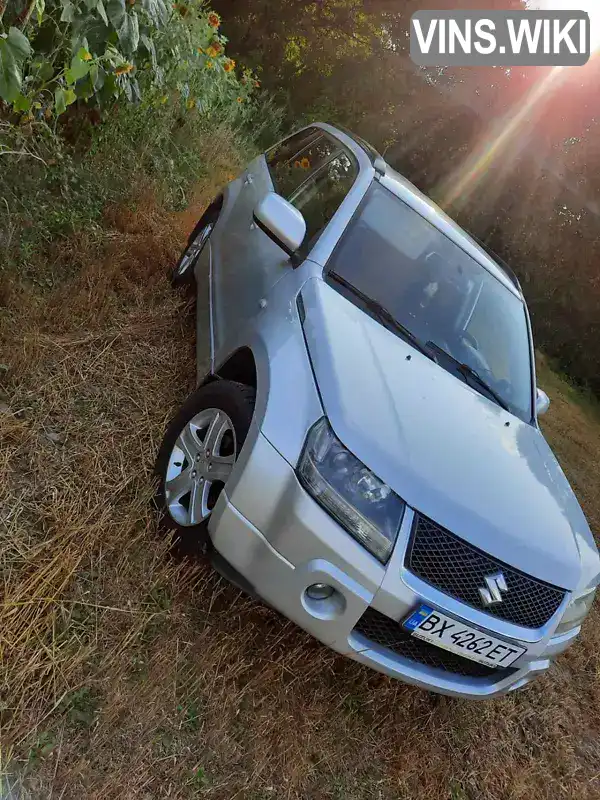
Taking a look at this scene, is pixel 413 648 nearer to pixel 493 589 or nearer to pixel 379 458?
pixel 493 589

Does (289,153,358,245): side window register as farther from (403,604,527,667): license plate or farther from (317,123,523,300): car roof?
(403,604,527,667): license plate

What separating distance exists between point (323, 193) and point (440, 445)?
5.42 feet

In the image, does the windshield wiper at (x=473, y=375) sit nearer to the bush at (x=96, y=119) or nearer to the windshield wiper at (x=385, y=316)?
the windshield wiper at (x=385, y=316)

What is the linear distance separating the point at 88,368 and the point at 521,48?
369 inches

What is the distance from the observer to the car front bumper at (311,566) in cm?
234

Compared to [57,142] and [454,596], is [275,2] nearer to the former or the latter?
[57,142]

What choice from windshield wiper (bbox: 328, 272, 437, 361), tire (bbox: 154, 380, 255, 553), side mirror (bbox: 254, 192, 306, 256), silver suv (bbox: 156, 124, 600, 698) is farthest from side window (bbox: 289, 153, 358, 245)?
tire (bbox: 154, 380, 255, 553)

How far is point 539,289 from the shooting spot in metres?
12.0

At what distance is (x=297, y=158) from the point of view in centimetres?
418

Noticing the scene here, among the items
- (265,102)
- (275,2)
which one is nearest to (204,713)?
(265,102)

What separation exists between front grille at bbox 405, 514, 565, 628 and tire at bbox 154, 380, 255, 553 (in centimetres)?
79

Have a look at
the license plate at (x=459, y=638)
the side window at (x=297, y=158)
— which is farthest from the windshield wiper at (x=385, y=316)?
the license plate at (x=459, y=638)

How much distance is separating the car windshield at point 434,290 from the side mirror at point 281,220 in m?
0.21

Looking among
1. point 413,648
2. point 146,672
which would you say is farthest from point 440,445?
point 146,672
